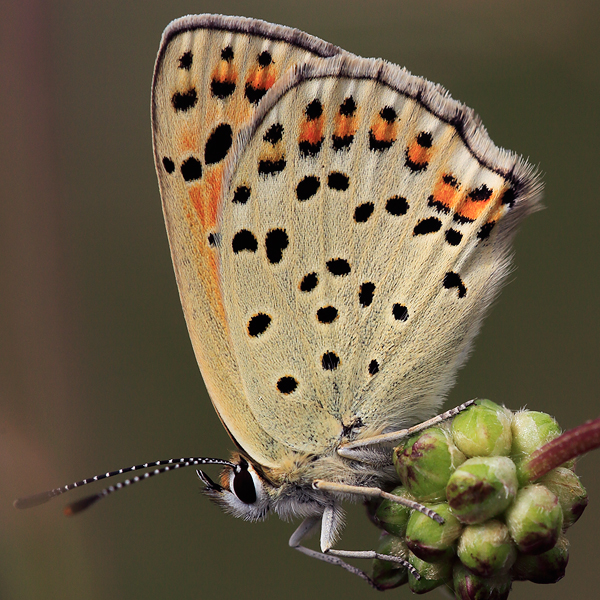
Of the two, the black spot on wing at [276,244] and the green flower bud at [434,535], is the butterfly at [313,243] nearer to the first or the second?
the black spot on wing at [276,244]

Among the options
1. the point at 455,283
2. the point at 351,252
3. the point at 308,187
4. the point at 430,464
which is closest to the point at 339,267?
the point at 351,252

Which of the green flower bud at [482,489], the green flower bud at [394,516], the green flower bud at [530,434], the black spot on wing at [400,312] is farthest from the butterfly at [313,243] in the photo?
the green flower bud at [482,489]

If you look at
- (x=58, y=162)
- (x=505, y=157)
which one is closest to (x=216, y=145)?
(x=505, y=157)

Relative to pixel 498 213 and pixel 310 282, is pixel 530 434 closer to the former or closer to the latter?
pixel 498 213

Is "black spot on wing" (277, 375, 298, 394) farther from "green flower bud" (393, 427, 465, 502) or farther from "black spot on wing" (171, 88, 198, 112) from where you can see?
"black spot on wing" (171, 88, 198, 112)

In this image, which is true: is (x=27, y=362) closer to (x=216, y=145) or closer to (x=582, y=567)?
(x=216, y=145)

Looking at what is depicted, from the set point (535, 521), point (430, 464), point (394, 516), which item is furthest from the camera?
point (394, 516)
